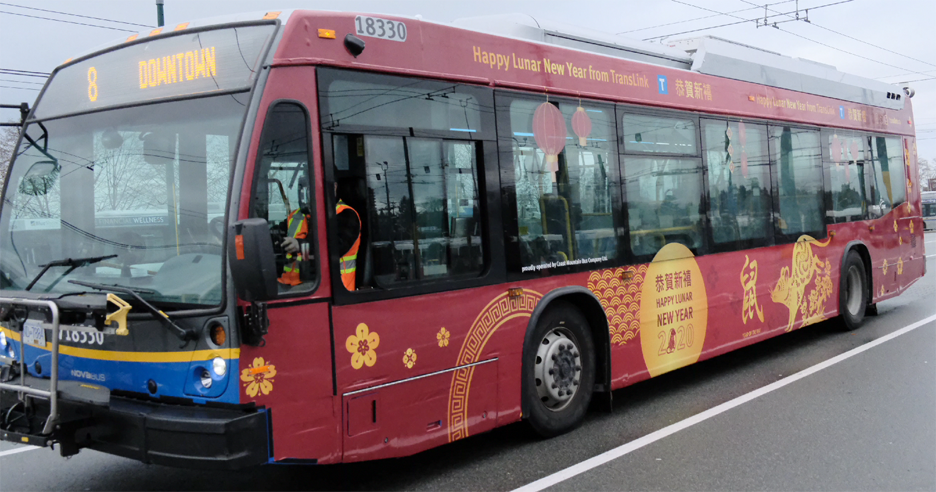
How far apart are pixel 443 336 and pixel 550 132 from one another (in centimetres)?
192

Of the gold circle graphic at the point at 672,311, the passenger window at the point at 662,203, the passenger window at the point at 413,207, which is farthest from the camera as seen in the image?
the gold circle graphic at the point at 672,311

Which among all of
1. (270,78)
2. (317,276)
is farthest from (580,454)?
(270,78)

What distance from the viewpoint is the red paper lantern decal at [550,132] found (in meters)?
5.95

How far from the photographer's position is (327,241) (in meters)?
4.42

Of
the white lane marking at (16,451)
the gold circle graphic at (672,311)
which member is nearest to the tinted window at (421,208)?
Answer: the gold circle graphic at (672,311)

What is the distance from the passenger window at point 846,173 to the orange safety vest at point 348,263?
740cm

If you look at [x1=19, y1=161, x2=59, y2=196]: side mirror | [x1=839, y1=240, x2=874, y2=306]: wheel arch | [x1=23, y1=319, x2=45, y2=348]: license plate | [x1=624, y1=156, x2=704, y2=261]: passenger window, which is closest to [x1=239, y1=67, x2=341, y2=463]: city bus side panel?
[x1=23, y1=319, x2=45, y2=348]: license plate

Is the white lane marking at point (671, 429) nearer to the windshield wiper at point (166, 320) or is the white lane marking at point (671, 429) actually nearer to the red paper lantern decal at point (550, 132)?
the red paper lantern decal at point (550, 132)

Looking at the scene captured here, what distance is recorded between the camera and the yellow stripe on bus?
404 centimetres

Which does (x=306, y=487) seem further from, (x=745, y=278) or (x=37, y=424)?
(x=745, y=278)

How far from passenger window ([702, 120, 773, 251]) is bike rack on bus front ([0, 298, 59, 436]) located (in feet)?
19.3

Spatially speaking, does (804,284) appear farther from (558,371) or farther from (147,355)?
(147,355)

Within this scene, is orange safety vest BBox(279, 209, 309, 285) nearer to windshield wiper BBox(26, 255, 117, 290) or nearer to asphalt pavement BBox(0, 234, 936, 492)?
windshield wiper BBox(26, 255, 117, 290)

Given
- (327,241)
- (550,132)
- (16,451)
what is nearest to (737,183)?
(550,132)
